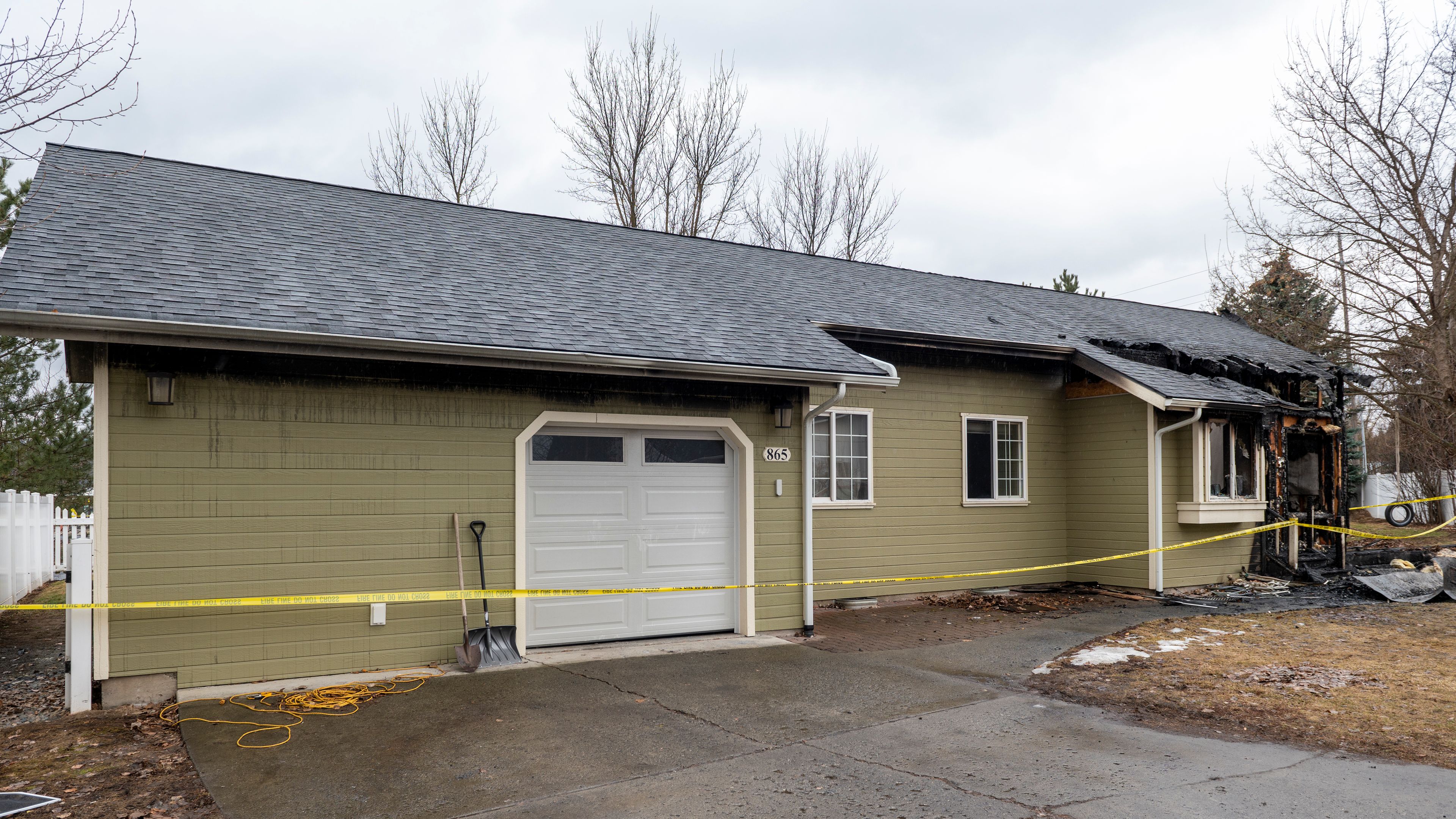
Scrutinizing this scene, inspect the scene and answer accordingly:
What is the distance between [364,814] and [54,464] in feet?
43.9

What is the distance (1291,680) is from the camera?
7.31 meters

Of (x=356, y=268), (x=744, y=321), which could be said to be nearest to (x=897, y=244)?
(x=744, y=321)

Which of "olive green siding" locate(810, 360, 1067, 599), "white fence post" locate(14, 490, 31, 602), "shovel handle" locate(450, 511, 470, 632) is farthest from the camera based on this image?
"white fence post" locate(14, 490, 31, 602)

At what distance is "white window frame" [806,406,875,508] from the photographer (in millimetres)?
11016

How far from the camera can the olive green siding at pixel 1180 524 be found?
39.2 ft

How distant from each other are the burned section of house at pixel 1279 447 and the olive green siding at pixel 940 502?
1.61m

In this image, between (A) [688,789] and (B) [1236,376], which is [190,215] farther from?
(B) [1236,376]

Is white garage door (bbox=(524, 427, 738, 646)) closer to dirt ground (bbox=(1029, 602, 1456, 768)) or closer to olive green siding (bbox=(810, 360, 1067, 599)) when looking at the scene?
olive green siding (bbox=(810, 360, 1067, 599))

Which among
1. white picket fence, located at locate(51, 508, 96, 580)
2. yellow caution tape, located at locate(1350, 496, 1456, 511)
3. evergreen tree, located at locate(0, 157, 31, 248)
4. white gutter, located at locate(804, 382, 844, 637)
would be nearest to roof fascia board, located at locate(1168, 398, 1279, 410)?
yellow caution tape, located at locate(1350, 496, 1456, 511)

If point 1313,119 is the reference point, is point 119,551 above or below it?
below

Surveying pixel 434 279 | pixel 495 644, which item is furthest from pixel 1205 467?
pixel 434 279

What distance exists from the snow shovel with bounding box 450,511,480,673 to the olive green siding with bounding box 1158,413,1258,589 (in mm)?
8760

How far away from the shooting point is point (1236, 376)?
13.3m

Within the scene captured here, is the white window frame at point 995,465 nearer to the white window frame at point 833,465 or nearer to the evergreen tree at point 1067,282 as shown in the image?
the white window frame at point 833,465
